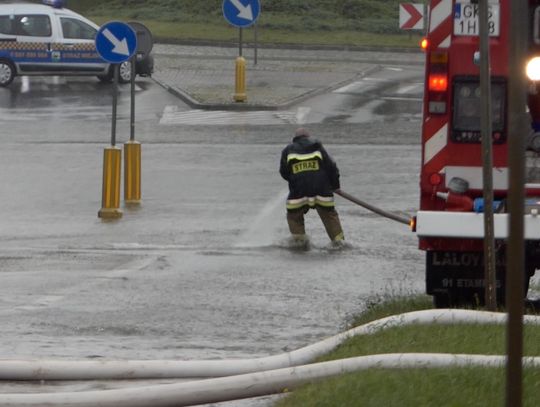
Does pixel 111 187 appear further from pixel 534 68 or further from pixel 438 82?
pixel 534 68

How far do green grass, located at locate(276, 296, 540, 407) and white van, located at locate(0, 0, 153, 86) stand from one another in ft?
82.0

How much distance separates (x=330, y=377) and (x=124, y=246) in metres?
8.41

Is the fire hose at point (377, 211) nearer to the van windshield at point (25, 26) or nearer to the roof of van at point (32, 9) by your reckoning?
the van windshield at point (25, 26)

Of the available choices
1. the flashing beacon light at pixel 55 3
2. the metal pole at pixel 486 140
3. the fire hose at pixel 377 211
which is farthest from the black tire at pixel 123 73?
the metal pole at pixel 486 140

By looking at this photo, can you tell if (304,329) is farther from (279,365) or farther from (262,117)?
(262,117)

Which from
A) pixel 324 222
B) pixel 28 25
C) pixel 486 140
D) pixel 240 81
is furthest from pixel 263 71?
pixel 486 140

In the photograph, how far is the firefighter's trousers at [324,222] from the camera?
15.8m

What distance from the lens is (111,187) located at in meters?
17.7

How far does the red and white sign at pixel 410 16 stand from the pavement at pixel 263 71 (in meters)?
2.84

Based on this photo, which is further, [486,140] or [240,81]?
[240,81]

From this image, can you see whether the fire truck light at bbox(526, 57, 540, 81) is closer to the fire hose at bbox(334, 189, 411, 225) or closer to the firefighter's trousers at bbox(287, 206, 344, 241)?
the firefighter's trousers at bbox(287, 206, 344, 241)

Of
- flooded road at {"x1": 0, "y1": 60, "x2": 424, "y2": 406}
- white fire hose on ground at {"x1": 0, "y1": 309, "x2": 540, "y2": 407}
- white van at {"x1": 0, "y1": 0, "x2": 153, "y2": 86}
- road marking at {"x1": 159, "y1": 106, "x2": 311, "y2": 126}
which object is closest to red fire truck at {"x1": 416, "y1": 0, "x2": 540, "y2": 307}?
flooded road at {"x1": 0, "y1": 60, "x2": 424, "y2": 406}

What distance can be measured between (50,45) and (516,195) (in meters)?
28.5

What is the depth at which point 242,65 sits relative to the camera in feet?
93.5
